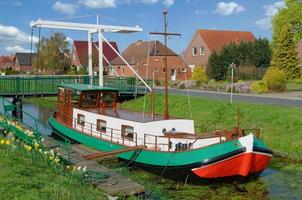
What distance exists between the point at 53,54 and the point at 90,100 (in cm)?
4964

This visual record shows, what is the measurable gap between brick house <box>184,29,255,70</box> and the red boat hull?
48451 millimetres

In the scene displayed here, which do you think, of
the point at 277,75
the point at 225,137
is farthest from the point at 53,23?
the point at 277,75

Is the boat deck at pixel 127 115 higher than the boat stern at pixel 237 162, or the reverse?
the boat deck at pixel 127 115

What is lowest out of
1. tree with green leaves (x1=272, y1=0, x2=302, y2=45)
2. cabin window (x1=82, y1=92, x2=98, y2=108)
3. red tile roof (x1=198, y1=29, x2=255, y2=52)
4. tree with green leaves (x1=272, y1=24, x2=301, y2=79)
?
cabin window (x1=82, y1=92, x2=98, y2=108)

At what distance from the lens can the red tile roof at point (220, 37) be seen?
61541 millimetres

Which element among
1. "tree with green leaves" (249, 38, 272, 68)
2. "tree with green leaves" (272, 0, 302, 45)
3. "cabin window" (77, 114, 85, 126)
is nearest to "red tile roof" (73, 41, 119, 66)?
"tree with green leaves" (272, 0, 302, 45)

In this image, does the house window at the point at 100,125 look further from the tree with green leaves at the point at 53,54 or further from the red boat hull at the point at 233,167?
the tree with green leaves at the point at 53,54

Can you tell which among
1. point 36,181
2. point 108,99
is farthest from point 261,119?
point 36,181

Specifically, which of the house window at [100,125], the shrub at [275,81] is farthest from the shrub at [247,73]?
the house window at [100,125]

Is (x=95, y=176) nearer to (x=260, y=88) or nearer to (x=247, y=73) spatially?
(x=260, y=88)

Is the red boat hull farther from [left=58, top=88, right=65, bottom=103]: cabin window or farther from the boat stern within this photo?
[left=58, top=88, right=65, bottom=103]: cabin window

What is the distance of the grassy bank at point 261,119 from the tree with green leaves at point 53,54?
41962mm

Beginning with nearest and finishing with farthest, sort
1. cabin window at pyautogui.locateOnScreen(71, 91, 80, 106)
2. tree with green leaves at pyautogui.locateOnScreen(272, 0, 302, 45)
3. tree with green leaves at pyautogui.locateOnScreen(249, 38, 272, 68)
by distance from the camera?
cabin window at pyautogui.locateOnScreen(71, 91, 80, 106), tree with green leaves at pyautogui.locateOnScreen(249, 38, 272, 68), tree with green leaves at pyautogui.locateOnScreen(272, 0, 302, 45)

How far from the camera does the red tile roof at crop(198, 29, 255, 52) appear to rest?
→ 202 ft
